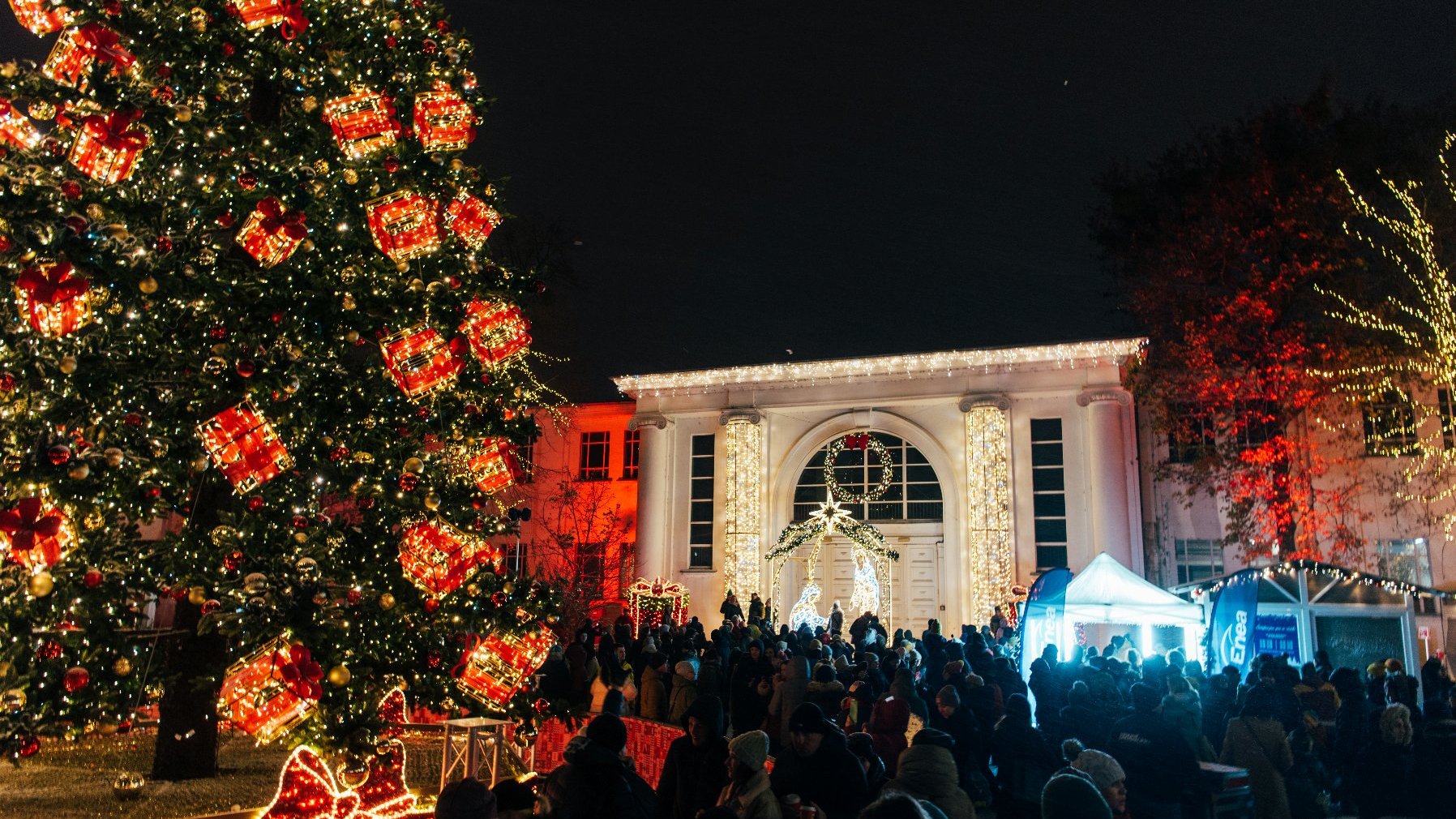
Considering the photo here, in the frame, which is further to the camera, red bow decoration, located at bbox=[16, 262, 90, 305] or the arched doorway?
the arched doorway

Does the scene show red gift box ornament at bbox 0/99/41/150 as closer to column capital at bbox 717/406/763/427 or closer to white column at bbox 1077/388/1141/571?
column capital at bbox 717/406/763/427

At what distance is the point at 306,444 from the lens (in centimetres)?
798

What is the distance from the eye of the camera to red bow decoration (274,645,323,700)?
6539mm

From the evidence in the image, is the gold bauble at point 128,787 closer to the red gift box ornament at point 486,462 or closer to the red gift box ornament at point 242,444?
the red gift box ornament at point 242,444

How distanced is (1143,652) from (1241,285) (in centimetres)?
845

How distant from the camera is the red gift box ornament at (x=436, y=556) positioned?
7.74 metres

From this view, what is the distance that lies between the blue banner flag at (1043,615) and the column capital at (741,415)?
11.1 m

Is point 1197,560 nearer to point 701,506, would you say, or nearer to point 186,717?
point 701,506

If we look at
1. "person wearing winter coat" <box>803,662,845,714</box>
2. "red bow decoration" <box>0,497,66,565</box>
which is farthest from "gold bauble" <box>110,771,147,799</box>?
"person wearing winter coat" <box>803,662,845,714</box>

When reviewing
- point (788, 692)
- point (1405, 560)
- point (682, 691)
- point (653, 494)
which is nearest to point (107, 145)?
point (682, 691)

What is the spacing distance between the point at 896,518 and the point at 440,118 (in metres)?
17.7

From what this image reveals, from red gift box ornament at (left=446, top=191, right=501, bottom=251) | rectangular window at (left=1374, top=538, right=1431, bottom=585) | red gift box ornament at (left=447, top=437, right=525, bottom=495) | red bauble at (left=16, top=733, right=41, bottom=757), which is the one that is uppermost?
red gift box ornament at (left=446, top=191, right=501, bottom=251)

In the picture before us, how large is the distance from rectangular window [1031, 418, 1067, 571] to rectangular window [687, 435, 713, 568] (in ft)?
26.7

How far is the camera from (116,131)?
6578 mm
